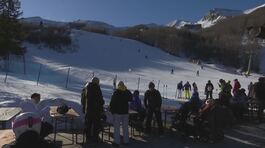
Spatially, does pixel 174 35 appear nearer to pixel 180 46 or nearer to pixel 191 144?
pixel 180 46

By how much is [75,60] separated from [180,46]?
60588 mm

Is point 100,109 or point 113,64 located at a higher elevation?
point 113,64

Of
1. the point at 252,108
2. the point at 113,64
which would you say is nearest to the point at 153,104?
the point at 252,108

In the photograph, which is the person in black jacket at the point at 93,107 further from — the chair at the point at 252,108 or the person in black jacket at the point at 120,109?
the chair at the point at 252,108

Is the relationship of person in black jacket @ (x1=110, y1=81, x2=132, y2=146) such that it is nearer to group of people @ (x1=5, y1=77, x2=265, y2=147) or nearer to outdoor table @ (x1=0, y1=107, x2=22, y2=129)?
group of people @ (x1=5, y1=77, x2=265, y2=147)

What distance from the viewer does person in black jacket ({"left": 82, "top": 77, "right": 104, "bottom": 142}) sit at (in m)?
12.6

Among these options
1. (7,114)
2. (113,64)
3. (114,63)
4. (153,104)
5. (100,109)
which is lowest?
(7,114)

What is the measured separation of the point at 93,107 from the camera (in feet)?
41.4

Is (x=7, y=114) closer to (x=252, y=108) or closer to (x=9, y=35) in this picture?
(x=252, y=108)

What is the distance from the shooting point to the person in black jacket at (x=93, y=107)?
41.3ft

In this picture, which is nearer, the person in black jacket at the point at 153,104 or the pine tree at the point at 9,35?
the person in black jacket at the point at 153,104

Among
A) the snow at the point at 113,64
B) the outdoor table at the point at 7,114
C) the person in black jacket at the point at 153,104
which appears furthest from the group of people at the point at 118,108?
the snow at the point at 113,64

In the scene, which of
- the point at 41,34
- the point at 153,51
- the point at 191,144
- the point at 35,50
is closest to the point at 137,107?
the point at 191,144

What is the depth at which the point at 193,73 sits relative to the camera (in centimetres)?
8719
